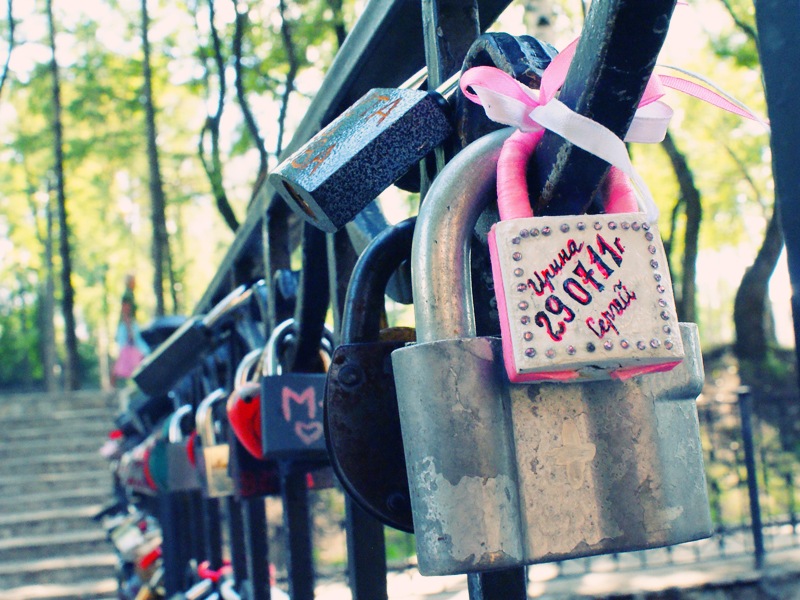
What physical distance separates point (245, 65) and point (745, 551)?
7788mm

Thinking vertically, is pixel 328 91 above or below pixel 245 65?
below

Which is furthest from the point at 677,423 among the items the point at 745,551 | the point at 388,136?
the point at 745,551

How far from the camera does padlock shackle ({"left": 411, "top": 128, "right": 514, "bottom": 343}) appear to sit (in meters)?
0.80

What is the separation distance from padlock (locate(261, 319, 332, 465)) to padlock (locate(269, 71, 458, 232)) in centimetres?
61

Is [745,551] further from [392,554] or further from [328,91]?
[328,91]

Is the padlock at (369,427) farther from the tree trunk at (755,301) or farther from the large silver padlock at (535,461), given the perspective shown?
the tree trunk at (755,301)

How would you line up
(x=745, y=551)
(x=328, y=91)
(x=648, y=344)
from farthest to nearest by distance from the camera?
(x=745, y=551) → (x=328, y=91) → (x=648, y=344)

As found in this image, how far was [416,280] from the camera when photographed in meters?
0.82

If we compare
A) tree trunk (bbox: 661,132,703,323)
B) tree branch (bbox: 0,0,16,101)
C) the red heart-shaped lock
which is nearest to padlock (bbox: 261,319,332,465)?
the red heart-shaped lock

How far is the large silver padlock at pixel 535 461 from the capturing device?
716 millimetres

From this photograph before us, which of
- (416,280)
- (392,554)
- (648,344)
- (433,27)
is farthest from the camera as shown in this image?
(392,554)

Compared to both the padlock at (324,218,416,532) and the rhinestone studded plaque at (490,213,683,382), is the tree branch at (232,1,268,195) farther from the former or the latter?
the rhinestone studded plaque at (490,213,683,382)

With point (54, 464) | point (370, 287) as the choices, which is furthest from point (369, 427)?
point (54, 464)

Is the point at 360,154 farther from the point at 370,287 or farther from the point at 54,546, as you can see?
the point at 54,546
